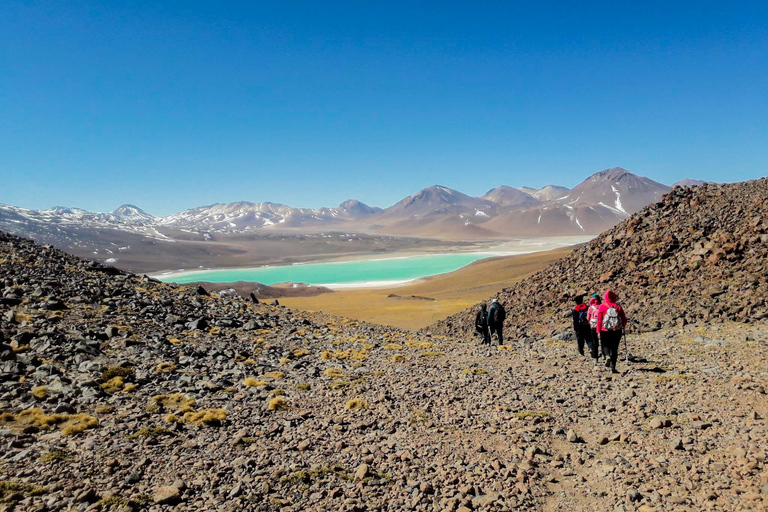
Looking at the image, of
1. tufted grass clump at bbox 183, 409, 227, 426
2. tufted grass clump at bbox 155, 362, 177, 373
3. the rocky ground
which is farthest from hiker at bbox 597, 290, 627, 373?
tufted grass clump at bbox 155, 362, 177, 373

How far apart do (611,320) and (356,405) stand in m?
6.18

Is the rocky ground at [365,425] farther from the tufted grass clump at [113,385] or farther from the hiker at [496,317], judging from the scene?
the hiker at [496,317]

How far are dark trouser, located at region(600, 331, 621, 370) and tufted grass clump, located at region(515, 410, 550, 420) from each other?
3.30 m

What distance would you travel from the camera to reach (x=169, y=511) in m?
4.66

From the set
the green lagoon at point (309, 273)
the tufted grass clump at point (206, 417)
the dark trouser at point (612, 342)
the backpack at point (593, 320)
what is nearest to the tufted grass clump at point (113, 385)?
the tufted grass clump at point (206, 417)

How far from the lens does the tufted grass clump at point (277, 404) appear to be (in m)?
7.66

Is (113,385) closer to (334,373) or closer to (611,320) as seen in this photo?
(334,373)

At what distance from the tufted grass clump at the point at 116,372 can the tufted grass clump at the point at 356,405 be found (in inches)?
191

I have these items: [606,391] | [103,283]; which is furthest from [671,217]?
[103,283]

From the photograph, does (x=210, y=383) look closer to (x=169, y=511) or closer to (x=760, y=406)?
(x=169, y=511)

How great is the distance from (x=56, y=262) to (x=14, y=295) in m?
7.37

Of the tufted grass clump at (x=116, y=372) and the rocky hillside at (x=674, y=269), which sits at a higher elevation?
the rocky hillside at (x=674, y=269)

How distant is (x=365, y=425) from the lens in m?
6.88

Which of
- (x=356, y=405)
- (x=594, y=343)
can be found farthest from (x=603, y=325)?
(x=356, y=405)
